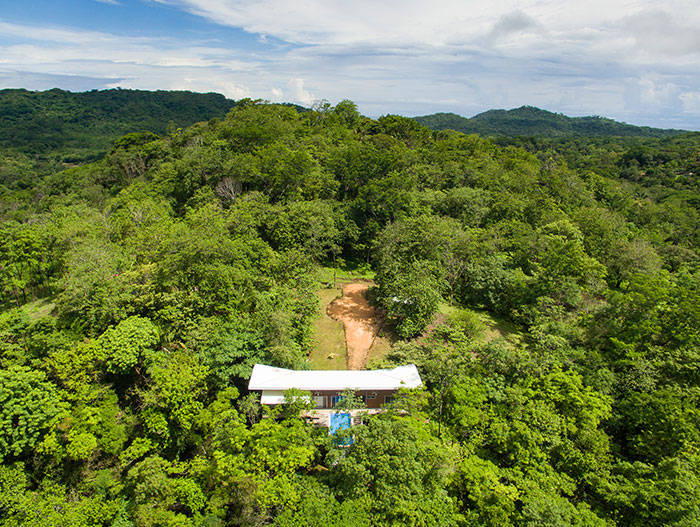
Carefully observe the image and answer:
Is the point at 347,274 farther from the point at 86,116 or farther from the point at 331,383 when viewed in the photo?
the point at 86,116

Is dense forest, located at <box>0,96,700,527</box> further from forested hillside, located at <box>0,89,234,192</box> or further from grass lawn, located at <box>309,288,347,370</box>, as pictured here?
forested hillside, located at <box>0,89,234,192</box>

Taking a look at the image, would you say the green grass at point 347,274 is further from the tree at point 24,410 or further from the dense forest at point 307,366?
the tree at point 24,410

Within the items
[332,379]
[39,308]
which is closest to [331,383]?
[332,379]

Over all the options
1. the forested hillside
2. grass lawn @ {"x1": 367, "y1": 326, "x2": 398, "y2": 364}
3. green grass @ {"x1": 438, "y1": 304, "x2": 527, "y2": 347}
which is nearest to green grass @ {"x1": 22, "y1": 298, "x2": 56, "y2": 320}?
grass lawn @ {"x1": 367, "y1": 326, "x2": 398, "y2": 364}

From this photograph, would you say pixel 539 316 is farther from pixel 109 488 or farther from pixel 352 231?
pixel 109 488

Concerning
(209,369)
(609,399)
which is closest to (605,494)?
(609,399)

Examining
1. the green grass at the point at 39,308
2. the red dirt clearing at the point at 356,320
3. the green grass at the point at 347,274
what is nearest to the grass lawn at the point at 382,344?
the red dirt clearing at the point at 356,320

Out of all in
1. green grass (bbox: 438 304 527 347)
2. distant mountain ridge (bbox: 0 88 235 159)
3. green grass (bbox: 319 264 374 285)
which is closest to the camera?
green grass (bbox: 438 304 527 347)
